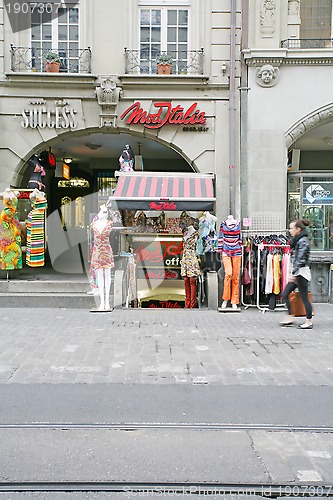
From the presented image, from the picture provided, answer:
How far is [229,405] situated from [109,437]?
4.28ft

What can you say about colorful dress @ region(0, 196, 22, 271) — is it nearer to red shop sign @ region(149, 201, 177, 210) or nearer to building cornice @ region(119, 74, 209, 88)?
red shop sign @ region(149, 201, 177, 210)

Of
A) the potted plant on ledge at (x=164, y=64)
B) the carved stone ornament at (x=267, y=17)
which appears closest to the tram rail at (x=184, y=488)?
the potted plant on ledge at (x=164, y=64)

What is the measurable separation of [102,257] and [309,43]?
701 cm

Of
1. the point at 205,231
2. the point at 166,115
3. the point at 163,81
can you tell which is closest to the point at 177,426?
the point at 205,231

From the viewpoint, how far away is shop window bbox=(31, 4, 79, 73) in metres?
12.2

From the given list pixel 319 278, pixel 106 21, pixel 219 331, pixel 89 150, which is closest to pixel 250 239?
pixel 319 278

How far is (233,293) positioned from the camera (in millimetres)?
10352

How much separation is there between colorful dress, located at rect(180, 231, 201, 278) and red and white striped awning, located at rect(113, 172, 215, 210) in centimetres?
84

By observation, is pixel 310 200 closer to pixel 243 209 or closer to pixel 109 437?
pixel 243 209

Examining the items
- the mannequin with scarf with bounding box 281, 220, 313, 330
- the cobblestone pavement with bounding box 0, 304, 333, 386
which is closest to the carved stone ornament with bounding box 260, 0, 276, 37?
the mannequin with scarf with bounding box 281, 220, 313, 330

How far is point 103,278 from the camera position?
993 centimetres

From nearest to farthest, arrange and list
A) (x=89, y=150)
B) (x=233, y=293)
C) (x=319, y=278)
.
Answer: (x=233, y=293) → (x=319, y=278) → (x=89, y=150)

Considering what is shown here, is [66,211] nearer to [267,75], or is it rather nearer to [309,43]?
[267,75]

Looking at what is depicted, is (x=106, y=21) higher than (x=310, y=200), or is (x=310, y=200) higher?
(x=106, y=21)
